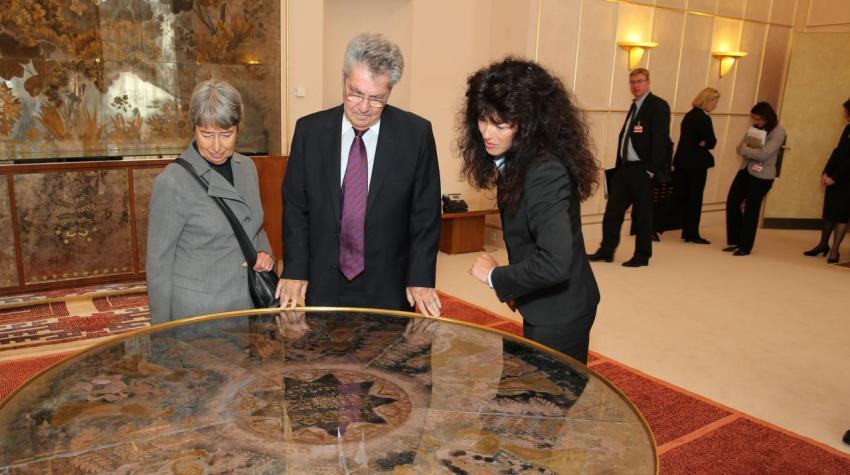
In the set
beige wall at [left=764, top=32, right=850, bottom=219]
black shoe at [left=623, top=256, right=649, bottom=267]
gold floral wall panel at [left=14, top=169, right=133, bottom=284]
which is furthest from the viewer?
beige wall at [left=764, top=32, right=850, bottom=219]

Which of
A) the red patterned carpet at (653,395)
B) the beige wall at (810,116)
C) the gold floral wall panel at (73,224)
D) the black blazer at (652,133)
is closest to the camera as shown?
the red patterned carpet at (653,395)

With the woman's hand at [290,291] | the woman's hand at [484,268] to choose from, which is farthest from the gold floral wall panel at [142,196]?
the woman's hand at [484,268]

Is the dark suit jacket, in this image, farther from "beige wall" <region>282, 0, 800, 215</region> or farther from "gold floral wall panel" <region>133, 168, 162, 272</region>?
"beige wall" <region>282, 0, 800, 215</region>

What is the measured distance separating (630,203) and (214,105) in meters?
5.49

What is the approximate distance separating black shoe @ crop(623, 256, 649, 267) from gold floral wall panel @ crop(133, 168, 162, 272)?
4505 mm

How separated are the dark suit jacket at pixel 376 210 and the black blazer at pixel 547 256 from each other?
1.53ft

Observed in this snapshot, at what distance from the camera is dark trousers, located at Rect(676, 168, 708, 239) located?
825cm

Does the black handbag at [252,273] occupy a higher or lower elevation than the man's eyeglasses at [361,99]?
lower

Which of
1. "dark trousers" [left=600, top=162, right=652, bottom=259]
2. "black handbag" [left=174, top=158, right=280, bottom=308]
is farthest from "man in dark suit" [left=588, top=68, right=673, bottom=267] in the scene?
"black handbag" [left=174, top=158, right=280, bottom=308]

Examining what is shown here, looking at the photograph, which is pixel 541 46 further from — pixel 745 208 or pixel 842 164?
pixel 842 164

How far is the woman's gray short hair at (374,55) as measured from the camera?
2088 mm

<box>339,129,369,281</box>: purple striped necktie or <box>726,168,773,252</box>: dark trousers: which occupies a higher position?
<box>339,129,369,281</box>: purple striped necktie

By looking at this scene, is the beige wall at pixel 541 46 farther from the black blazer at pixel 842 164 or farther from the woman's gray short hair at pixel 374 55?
the woman's gray short hair at pixel 374 55

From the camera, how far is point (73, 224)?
16.6 ft
